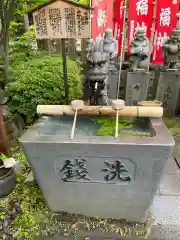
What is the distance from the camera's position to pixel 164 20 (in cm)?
525

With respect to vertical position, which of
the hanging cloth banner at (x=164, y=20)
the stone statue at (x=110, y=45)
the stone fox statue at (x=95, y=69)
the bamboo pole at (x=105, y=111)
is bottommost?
the bamboo pole at (x=105, y=111)

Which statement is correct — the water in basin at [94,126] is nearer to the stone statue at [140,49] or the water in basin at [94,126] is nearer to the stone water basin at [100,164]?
the stone water basin at [100,164]

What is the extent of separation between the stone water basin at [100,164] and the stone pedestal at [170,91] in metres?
3.16

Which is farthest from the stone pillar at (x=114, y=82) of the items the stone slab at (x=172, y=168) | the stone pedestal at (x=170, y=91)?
the stone slab at (x=172, y=168)

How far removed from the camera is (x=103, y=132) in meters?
2.23

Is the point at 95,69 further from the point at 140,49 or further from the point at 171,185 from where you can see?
the point at 140,49

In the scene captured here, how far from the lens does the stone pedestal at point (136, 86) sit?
5094mm

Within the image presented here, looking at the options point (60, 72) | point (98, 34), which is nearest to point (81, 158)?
point (60, 72)

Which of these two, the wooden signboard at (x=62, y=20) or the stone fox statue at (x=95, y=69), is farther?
the stone fox statue at (x=95, y=69)

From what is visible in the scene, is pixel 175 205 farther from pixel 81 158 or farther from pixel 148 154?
pixel 81 158

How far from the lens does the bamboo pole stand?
2234mm

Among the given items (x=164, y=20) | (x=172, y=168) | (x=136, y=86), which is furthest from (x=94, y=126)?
(x=164, y=20)

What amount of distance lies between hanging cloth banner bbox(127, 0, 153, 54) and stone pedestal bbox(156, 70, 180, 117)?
58.5 inches

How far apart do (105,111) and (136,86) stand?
3173 millimetres
